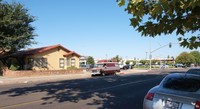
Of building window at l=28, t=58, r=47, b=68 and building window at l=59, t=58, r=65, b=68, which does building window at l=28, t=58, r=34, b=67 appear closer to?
building window at l=28, t=58, r=47, b=68

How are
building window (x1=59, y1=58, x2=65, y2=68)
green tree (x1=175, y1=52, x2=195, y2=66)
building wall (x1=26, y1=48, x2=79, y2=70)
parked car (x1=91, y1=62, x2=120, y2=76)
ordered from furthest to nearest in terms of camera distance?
green tree (x1=175, y1=52, x2=195, y2=66), building window (x1=59, y1=58, x2=65, y2=68), building wall (x1=26, y1=48, x2=79, y2=70), parked car (x1=91, y1=62, x2=120, y2=76)

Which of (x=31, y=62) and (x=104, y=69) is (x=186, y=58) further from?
(x=31, y=62)

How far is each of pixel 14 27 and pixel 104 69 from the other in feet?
44.9

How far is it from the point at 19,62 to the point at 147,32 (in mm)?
40186

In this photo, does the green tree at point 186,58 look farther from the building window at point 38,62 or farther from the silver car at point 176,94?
the silver car at point 176,94

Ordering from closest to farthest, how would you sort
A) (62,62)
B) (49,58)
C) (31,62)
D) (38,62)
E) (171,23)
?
(171,23)
(31,62)
(38,62)
(49,58)
(62,62)

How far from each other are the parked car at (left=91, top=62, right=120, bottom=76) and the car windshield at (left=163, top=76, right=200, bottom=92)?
1388 inches

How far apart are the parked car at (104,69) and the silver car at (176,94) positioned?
116 feet

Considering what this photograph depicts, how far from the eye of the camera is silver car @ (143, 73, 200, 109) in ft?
25.7

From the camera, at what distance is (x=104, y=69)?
45031mm

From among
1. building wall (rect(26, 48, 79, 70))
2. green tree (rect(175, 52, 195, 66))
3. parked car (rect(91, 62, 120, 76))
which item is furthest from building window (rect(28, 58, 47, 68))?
green tree (rect(175, 52, 195, 66))

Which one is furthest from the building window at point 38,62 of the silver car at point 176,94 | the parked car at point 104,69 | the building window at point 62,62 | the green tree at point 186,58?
the green tree at point 186,58

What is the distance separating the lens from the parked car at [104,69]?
145 feet

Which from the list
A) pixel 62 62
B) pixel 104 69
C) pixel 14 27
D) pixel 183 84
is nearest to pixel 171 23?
pixel 183 84
